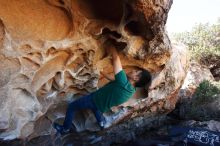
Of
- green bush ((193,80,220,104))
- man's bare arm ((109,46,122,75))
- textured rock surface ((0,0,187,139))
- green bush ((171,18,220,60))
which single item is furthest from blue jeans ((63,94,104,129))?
green bush ((171,18,220,60))

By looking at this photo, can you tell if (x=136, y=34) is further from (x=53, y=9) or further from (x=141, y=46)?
(x=53, y=9)

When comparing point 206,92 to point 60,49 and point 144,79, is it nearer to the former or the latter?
point 144,79

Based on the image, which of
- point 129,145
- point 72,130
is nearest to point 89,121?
point 72,130

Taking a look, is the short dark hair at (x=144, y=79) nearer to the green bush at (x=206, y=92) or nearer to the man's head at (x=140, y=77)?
the man's head at (x=140, y=77)

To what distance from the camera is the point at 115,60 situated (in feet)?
17.1

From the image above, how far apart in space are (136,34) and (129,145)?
2418mm

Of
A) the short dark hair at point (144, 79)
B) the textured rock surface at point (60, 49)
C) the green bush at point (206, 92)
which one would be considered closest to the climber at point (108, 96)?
the textured rock surface at point (60, 49)

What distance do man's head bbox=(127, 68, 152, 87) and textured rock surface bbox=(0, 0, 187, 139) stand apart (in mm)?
130

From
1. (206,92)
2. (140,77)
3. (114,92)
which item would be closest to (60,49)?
(114,92)

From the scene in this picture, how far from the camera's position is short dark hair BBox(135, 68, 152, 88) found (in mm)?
6162

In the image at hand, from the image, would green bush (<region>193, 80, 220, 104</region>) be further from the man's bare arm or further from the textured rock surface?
the man's bare arm

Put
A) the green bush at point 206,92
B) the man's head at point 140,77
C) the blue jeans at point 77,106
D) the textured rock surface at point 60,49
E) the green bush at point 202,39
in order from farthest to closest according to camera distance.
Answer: the green bush at point 202,39
the green bush at point 206,92
the man's head at point 140,77
the blue jeans at point 77,106
the textured rock surface at point 60,49

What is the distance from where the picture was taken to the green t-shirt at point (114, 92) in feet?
16.5

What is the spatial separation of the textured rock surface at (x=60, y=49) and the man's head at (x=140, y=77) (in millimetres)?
130
